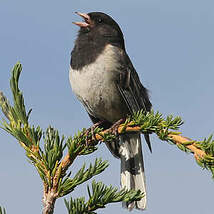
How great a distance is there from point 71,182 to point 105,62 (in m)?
2.09

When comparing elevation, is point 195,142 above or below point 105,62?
below

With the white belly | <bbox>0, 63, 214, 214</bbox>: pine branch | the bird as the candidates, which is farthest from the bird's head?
<bbox>0, 63, 214, 214</bbox>: pine branch

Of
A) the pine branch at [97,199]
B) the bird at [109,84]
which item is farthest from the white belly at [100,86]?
the pine branch at [97,199]

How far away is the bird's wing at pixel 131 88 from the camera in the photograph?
408 cm

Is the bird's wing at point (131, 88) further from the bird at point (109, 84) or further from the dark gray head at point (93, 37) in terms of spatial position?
the dark gray head at point (93, 37)

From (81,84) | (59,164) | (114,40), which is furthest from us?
(114,40)

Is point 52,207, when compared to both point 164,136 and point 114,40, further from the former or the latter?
point 114,40

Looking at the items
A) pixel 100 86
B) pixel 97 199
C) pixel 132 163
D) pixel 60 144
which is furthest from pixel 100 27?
pixel 97 199

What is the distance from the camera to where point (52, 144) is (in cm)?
226

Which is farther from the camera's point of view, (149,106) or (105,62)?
(149,106)

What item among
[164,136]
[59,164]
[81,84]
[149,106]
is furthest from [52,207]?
[149,106]

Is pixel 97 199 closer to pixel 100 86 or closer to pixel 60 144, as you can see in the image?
pixel 60 144

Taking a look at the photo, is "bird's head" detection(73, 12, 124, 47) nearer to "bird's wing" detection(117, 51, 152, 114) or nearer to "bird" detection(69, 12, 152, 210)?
"bird" detection(69, 12, 152, 210)

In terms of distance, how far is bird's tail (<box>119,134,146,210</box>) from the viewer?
3.84 m
